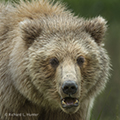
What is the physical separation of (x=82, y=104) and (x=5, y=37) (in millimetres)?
1927

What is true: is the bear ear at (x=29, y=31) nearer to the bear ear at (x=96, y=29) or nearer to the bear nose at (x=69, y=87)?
the bear ear at (x=96, y=29)

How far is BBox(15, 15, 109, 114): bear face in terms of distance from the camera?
5707mm

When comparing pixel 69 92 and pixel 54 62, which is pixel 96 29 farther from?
pixel 69 92

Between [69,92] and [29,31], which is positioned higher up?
[29,31]

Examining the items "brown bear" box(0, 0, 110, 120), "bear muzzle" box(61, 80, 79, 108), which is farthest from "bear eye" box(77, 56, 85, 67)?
"bear muzzle" box(61, 80, 79, 108)

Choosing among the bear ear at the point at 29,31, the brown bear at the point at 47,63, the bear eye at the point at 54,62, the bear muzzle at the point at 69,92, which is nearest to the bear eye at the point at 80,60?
the brown bear at the point at 47,63

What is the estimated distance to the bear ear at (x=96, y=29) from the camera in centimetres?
634

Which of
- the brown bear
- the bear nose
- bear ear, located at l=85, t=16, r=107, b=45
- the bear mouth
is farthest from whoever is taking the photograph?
bear ear, located at l=85, t=16, r=107, b=45

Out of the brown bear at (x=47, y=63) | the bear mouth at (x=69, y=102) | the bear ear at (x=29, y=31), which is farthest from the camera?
the bear ear at (x=29, y=31)

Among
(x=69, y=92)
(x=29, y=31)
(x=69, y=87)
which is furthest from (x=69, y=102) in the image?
(x=29, y=31)

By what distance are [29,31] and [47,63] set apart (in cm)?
72

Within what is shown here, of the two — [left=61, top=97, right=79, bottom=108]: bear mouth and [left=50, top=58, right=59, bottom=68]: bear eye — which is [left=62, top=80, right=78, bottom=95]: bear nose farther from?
[left=50, top=58, right=59, bottom=68]: bear eye

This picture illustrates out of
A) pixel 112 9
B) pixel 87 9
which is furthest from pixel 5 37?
pixel 112 9

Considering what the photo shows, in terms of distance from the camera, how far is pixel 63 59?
18.9 feet
